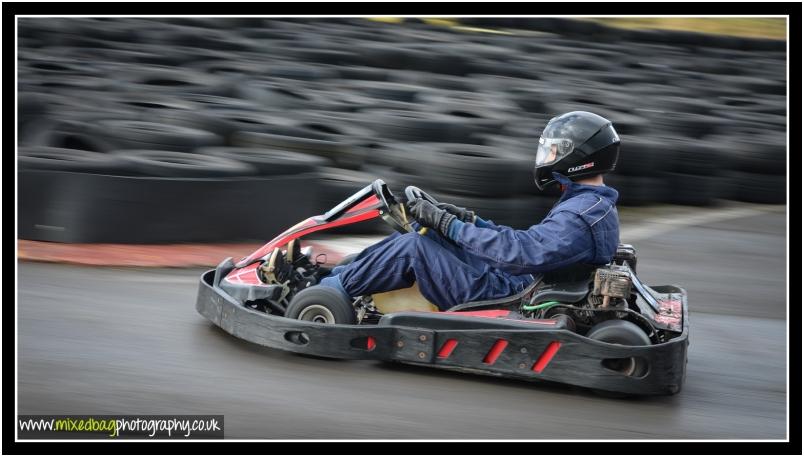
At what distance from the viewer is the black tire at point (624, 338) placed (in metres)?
4.29

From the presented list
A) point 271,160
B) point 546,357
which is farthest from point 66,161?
point 546,357

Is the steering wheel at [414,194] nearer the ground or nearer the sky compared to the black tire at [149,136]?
nearer the sky

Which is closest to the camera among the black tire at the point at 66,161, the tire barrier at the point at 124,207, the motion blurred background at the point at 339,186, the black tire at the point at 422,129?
the motion blurred background at the point at 339,186

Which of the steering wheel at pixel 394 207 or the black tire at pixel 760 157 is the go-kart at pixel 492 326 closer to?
the steering wheel at pixel 394 207

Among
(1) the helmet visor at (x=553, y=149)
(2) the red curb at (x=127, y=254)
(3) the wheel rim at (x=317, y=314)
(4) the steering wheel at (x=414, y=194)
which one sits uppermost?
(1) the helmet visor at (x=553, y=149)

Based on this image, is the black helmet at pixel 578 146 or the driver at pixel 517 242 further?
the black helmet at pixel 578 146

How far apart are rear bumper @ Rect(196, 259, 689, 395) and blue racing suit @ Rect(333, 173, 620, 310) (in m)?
0.28

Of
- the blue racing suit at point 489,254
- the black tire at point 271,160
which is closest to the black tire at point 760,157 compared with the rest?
the black tire at point 271,160

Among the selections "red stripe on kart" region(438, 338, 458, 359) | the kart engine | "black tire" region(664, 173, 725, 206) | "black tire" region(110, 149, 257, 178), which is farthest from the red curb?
"black tire" region(664, 173, 725, 206)

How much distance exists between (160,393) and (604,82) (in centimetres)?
1076

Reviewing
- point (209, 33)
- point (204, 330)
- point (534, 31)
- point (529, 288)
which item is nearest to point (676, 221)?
point (529, 288)

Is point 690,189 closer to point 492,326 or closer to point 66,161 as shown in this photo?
point 492,326

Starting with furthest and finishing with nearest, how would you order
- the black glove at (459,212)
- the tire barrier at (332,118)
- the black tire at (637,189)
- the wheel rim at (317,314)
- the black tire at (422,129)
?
1. the black tire at (637,189)
2. the black tire at (422,129)
3. the tire barrier at (332,118)
4. the black glove at (459,212)
5. the wheel rim at (317,314)

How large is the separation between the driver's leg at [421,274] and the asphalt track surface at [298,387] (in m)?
0.37
